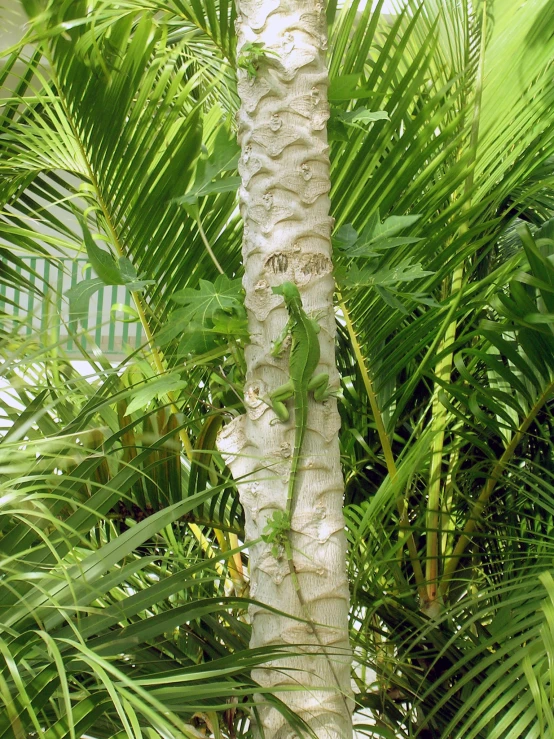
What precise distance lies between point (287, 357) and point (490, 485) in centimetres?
58

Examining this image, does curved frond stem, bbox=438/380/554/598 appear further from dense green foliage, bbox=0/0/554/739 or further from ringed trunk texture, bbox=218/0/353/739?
ringed trunk texture, bbox=218/0/353/739

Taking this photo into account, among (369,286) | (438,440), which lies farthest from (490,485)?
(369,286)

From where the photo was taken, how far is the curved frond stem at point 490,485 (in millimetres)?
1120

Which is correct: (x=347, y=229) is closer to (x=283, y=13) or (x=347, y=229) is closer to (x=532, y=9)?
(x=283, y=13)

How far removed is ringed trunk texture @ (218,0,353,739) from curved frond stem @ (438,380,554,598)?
13.8 inches

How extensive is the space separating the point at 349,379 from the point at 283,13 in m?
0.80

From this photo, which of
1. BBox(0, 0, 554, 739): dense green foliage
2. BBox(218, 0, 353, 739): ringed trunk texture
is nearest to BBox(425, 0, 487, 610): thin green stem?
BBox(0, 0, 554, 739): dense green foliage

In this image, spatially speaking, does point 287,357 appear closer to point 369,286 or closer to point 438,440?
point 369,286

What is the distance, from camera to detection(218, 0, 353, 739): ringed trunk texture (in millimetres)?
790

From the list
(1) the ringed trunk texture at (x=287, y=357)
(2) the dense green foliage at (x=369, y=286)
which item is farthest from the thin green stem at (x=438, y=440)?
(1) the ringed trunk texture at (x=287, y=357)

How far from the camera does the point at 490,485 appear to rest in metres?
1.24

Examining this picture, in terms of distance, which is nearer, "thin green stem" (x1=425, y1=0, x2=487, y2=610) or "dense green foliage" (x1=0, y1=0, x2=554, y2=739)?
"dense green foliage" (x1=0, y1=0, x2=554, y2=739)

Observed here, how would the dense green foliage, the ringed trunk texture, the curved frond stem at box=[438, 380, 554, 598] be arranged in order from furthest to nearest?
the curved frond stem at box=[438, 380, 554, 598]
the dense green foliage
the ringed trunk texture

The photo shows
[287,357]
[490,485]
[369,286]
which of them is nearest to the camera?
[287,357]
